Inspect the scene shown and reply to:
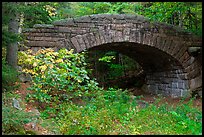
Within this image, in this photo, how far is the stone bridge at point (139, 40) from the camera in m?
8.45

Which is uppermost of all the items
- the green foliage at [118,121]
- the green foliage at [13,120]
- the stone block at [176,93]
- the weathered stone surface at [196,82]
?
the green foliage at [13,120]

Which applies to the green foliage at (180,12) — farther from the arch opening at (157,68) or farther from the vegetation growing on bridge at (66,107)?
the vegetation growing on bridge at (66,107)

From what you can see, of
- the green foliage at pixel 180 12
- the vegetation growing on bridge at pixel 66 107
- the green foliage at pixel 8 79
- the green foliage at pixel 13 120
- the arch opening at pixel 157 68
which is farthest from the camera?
the arch opening at pixel 157 68

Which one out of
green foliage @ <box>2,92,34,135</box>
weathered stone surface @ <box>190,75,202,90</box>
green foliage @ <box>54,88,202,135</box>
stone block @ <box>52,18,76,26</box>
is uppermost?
stone block @ <box>52,18,76,26</box>

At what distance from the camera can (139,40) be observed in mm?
9266

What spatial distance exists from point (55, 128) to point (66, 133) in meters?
0.24

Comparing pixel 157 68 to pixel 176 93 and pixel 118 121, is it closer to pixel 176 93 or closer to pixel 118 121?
pixel 176 93

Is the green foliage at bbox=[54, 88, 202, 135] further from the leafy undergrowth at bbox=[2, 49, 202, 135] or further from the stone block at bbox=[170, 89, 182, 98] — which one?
the stone block at bbox=[170, 89, 182, 98]

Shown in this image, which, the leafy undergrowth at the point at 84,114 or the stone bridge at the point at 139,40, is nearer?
the leafy undergrowth at the point at 84,114

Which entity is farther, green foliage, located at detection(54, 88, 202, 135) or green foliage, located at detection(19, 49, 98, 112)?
green foliage, located at detection(19, 49, 98, 112)

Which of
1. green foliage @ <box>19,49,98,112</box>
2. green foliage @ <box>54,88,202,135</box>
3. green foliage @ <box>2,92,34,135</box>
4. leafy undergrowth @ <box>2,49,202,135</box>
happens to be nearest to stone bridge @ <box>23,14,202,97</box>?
leafy undergrowth @ <box>2,49,202,135</box>

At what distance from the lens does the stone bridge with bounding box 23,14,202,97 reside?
27.7 feet

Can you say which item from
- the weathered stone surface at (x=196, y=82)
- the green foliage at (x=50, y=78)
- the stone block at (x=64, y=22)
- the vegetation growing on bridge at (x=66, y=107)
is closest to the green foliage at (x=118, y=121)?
the vegetation growing on bridge at (x=66, y=107)

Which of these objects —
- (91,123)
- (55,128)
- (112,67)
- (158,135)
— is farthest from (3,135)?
(112,67)
